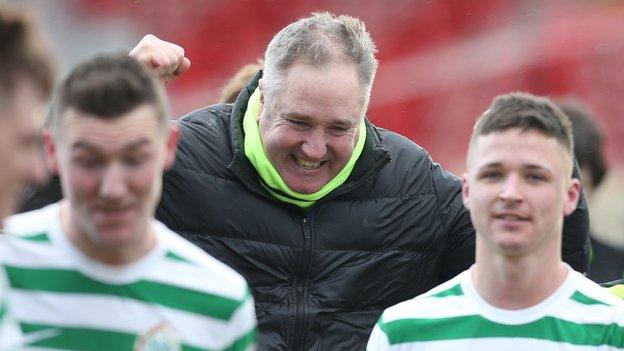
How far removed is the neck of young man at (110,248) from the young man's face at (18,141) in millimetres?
510

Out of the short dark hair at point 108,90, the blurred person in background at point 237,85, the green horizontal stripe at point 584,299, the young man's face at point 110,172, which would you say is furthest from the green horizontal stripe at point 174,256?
the blurred person in background at point 237,85

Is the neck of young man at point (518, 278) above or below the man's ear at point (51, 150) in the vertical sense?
below

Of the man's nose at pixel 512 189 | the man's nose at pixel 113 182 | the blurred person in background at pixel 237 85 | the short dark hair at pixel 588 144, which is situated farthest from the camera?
the short dark hair at pixel 588 144

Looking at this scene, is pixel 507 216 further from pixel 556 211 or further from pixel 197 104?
pixel 197 104

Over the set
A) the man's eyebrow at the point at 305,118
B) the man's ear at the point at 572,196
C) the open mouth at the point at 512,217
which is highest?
the man's eyebrow at the point at 305,118

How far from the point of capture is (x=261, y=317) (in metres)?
4.38

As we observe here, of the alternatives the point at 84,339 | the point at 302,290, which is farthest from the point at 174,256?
the point at 302,290

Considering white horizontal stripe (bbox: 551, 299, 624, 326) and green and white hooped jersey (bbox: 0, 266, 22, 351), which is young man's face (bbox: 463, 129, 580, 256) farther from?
green and white hooped jersey (bbox: 0, 266, 22, 351)

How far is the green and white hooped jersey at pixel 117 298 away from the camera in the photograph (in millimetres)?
3477

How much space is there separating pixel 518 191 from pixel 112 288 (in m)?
1.16

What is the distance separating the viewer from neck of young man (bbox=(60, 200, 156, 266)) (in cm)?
353

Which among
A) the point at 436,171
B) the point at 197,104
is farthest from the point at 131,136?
the point at 197,104

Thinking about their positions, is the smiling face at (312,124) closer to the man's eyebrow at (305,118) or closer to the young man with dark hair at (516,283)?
the man's eyebrow at (305,118)

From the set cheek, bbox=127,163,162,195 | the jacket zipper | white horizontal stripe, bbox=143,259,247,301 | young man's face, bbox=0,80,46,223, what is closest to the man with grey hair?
the jacket zipper
